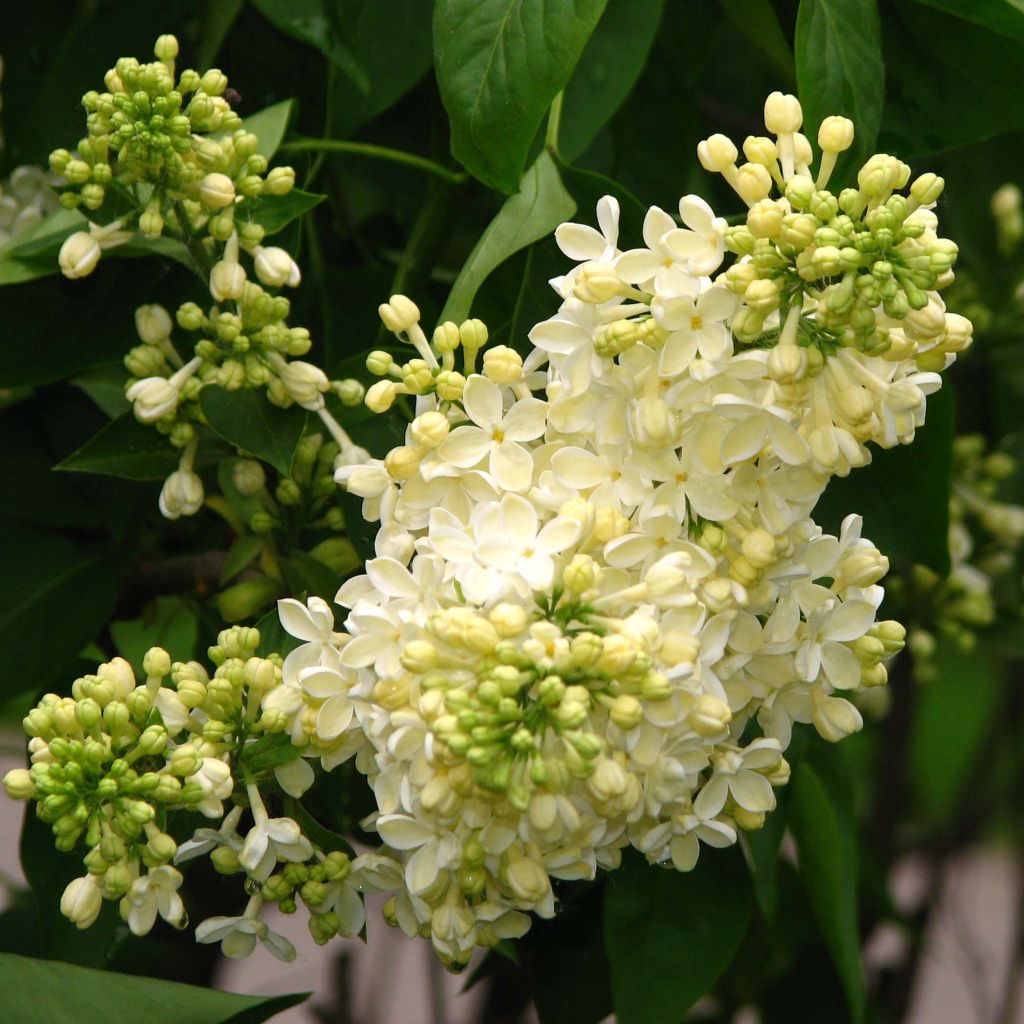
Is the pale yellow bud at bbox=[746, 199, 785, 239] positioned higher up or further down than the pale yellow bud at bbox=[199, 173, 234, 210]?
higher up

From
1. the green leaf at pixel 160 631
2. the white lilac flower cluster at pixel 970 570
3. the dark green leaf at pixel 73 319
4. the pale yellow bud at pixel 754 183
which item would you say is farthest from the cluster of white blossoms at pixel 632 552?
the white lilac flower cluster at pixel 970 570

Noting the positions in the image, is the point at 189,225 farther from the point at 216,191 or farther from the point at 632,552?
the point at 632,552

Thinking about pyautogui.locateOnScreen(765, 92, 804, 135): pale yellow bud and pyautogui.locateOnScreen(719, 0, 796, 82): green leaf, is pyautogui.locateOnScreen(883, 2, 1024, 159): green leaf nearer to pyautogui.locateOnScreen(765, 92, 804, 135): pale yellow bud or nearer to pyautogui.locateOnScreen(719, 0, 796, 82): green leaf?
pyautogui.locateOnScreen(719, 0, 796, 82): green leaf

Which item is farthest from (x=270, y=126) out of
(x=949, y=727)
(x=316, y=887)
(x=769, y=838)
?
(x=949, y=727)

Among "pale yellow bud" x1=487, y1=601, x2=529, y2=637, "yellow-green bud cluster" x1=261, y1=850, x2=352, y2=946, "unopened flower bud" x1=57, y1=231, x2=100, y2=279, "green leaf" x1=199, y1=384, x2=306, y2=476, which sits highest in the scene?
"pale yellow bud" x1=487, y1=601, x2=529, y2=637

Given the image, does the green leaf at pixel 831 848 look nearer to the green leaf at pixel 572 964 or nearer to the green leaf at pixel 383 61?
the green leaf at pixel 572 964

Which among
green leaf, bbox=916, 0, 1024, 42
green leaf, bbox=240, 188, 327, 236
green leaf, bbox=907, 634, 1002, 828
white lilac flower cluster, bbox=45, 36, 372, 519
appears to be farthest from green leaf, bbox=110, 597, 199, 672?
green leaf, bbox=907, 634, 1002, 828
